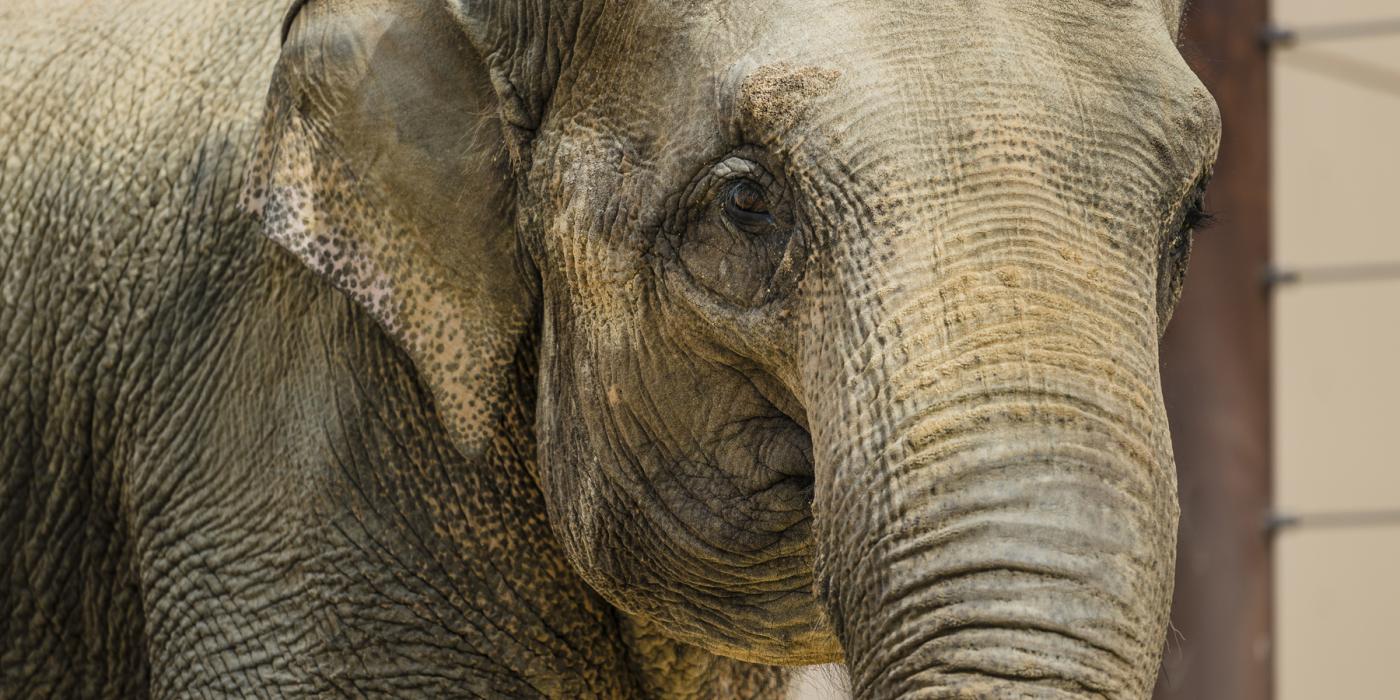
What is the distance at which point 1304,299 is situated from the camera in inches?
256

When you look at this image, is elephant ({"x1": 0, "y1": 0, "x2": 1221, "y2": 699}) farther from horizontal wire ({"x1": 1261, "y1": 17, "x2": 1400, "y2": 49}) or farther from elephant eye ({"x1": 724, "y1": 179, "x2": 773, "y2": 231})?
horizontal wire ({"x1": 1261, "y1": 17, "x2": 1400, "y2": 49})

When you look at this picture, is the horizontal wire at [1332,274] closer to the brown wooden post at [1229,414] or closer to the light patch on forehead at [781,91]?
the brown wooden post at [1229,414]

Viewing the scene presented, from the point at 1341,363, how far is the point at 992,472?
193 inches

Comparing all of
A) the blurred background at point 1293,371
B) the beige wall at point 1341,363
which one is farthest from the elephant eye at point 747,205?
the beige wall at point 1341,363

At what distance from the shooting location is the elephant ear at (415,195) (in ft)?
7.70

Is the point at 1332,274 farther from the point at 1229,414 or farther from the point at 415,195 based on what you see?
the point at 415,195

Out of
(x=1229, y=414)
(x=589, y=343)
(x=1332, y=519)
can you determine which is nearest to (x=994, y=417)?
(x=589, y=343)

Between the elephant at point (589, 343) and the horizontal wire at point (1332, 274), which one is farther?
the horizontal wire at point (1332, 274)

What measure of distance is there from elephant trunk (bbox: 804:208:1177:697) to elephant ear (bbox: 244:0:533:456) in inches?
23.7

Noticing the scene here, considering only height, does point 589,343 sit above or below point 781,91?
below

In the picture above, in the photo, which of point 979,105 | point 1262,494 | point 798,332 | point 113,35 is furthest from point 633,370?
point 1262,494

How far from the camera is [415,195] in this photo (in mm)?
2354

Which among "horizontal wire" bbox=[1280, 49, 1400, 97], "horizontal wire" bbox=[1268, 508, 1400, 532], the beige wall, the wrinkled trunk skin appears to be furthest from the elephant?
the beige wall

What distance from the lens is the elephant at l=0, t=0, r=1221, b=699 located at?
1.75 meters
